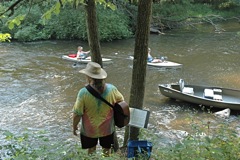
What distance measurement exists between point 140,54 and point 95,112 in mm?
1140

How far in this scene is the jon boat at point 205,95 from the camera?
10.2 m

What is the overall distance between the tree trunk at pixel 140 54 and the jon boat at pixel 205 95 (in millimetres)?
5775

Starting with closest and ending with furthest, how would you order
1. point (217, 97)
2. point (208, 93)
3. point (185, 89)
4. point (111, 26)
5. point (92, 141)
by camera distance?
point (92, 141), point (217, 97), point (208, 93), point (185, 89), point (111, 26)

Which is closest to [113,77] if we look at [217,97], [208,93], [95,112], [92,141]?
[208,93]

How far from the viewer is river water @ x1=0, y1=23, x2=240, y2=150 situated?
9.62 m

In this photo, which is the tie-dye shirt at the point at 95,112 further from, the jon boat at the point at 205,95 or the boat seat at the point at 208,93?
the boat seat at the point at 208,93

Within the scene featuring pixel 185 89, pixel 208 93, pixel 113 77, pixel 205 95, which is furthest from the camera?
pixel 113 77

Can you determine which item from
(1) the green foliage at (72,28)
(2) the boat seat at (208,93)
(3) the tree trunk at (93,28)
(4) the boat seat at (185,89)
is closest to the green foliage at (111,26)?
(1) the green foliage at (72,28)

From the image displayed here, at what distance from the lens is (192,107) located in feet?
35.7

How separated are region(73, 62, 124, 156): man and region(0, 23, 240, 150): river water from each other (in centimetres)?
134

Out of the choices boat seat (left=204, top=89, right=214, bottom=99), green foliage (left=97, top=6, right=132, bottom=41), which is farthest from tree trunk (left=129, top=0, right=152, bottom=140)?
green foliage (left=97, top=6, right=132, bottom=41)

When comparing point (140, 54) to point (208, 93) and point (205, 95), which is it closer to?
point (205, 95)

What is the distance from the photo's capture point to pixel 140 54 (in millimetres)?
4707

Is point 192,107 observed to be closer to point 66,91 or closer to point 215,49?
point 66,91
